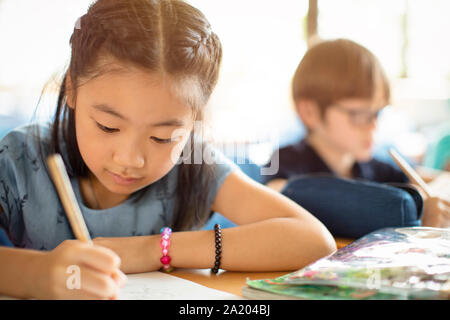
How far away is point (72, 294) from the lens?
0.30m

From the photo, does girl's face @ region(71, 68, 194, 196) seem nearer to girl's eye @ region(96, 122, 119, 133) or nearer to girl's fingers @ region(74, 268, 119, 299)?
girl's eye @ region(96, 122, 119, 133)

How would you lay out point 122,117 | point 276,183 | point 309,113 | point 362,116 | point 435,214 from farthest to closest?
point 309,113 → point 362,116 → point 276,183 → point 435,214 → point 122,117

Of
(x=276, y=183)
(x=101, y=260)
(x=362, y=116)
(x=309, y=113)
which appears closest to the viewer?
(x=101, y=260)

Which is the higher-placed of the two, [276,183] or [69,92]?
[69,92]

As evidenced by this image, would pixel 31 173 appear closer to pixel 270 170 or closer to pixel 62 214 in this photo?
pixel 62 214

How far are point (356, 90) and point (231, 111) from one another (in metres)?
0.31

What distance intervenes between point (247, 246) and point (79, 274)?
183 millimetres

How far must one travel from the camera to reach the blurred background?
480 millimetres

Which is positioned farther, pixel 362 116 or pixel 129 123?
pixel 362 116

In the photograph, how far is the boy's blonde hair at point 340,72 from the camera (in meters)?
1.05

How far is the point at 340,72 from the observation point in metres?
1.06

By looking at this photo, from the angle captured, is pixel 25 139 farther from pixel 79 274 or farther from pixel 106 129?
pixel 79 274

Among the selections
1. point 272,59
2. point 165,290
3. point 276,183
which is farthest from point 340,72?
point 165,290

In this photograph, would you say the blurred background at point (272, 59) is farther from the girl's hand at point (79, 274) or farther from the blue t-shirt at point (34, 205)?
the girl's hand at point (79, 274)
